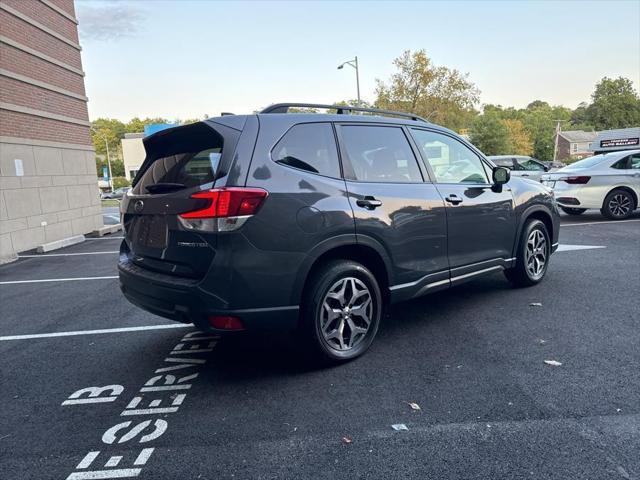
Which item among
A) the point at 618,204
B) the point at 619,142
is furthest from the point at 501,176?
the point at 619,142

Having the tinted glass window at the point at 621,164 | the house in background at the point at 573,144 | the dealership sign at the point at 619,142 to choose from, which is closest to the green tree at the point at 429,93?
the dealership sign at the point at 619,142

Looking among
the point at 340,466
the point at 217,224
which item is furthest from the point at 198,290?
the point at 340,466

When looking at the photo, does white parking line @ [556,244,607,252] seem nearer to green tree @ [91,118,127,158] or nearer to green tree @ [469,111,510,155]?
green tree @ [469,111,510,155]

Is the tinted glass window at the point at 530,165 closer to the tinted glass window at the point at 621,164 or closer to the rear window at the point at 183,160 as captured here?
the tinted glass window at the point at 621,164

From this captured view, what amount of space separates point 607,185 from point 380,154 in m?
8.81

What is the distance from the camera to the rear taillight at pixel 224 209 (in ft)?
9.52

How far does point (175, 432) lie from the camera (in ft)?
8.82

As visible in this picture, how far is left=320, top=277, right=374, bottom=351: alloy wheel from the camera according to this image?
3.41 meters

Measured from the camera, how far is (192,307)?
3.00 meters

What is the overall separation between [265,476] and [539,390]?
1.86 metres

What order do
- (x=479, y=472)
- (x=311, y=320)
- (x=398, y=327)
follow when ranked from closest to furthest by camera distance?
(x=479, y=472), (x=311, y=320), (x=398, y=327)

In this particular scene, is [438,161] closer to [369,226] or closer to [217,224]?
[369,226]

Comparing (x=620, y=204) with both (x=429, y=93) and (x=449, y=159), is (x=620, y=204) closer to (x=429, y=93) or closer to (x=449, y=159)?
(x=449, y=159)

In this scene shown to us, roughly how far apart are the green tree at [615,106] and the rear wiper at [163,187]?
7048 centimetres
